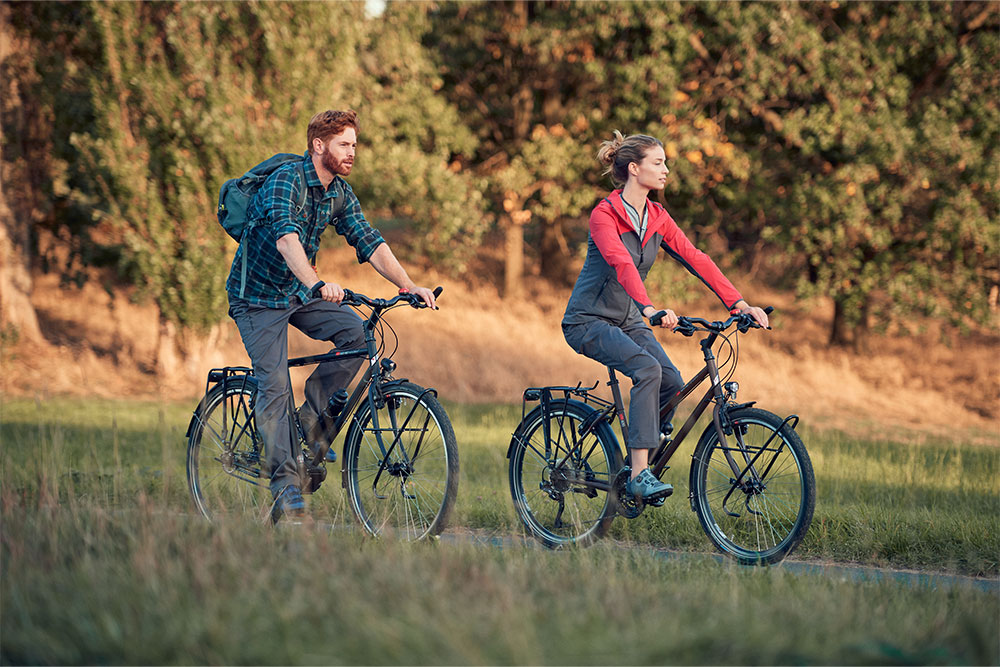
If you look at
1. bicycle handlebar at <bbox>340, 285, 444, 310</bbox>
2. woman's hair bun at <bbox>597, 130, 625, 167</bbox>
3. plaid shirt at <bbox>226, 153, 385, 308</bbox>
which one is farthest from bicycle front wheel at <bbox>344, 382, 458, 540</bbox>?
woman's hair bun at <bbox>597, 130, 625, 167</bbox>

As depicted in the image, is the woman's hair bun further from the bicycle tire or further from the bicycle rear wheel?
the bicycle rear wheel

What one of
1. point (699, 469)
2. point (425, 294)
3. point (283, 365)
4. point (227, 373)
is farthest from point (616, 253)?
point (227, 373)

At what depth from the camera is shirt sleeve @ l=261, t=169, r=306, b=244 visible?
528 centimetres

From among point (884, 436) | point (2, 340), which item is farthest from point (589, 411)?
point (2, 340)

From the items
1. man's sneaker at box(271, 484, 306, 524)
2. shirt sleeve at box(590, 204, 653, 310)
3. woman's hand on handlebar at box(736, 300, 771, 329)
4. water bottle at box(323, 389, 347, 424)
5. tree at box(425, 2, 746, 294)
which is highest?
tree at box(425, 2, 746, 294)

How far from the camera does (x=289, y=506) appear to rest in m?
5.26

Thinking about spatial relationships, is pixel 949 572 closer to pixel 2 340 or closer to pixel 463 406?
pixel 463 406

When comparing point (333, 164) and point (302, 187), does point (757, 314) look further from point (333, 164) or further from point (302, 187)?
point (302, 187)

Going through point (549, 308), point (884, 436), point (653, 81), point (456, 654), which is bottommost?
point (456, 654)

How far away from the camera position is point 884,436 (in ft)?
38.2

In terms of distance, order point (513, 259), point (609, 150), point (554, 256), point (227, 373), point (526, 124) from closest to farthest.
Result: point (609, 150)
point (227, 373)
point (526, 124)
point (513, 259)
point (554, 256)

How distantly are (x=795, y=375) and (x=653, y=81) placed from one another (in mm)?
A: 5821

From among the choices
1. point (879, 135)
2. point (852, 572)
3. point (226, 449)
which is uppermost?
point (879, 135)

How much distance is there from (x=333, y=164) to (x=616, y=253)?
161 cm
